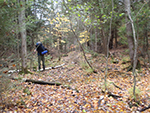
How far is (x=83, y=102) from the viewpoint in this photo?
431cm

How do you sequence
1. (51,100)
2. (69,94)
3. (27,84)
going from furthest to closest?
(27,84) → (69,94) → (51,100)

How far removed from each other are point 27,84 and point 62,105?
2305 mm

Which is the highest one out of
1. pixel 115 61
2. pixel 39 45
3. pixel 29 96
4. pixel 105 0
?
pixel 105 0

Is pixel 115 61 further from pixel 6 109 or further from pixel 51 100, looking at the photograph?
pixel 6 109

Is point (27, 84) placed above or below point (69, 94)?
above

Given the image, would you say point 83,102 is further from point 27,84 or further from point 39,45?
point 39,45

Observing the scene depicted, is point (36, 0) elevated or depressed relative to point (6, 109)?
elevated

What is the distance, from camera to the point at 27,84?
5270 mm

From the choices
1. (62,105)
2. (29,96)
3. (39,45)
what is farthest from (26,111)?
(39,45)

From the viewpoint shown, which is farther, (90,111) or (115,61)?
(115,61)

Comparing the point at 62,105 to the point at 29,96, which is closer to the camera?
the point at 62,105

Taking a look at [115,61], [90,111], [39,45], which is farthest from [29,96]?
[115,61]

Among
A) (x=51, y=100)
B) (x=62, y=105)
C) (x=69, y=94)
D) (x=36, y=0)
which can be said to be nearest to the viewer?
(x=62, y=105)

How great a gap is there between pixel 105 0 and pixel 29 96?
294 inches
